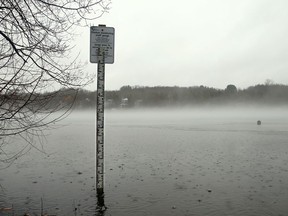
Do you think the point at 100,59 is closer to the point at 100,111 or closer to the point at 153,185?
the point at 100,111

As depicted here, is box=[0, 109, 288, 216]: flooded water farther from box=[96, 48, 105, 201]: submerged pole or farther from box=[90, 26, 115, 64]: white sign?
box=[90, 26, 115, 64]: white sign

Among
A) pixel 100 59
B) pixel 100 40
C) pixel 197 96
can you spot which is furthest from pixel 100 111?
pixel 197 96

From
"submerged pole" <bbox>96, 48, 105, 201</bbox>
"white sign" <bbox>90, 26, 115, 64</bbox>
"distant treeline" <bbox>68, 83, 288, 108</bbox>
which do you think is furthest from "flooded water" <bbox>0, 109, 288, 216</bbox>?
"distant treeline" <bbox>68, 83, 288, 108</bbox>

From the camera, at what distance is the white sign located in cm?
782

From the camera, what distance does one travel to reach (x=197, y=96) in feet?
600

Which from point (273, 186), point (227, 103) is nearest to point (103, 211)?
point (273, 186)

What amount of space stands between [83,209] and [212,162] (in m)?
8.50

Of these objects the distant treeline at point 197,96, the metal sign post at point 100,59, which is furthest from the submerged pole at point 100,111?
the distant treeline at point 197,96

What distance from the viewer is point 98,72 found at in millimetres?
7875

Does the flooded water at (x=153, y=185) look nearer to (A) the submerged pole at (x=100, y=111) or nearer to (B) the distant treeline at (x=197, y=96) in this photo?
(A) the submerged pole at (x=100, y=111)

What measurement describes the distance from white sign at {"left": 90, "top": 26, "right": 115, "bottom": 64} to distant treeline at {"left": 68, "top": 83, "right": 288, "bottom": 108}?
15842cm

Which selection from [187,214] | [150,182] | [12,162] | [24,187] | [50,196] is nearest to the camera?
[187,214]

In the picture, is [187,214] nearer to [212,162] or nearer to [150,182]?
[150,182]

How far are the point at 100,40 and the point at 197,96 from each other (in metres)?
178
